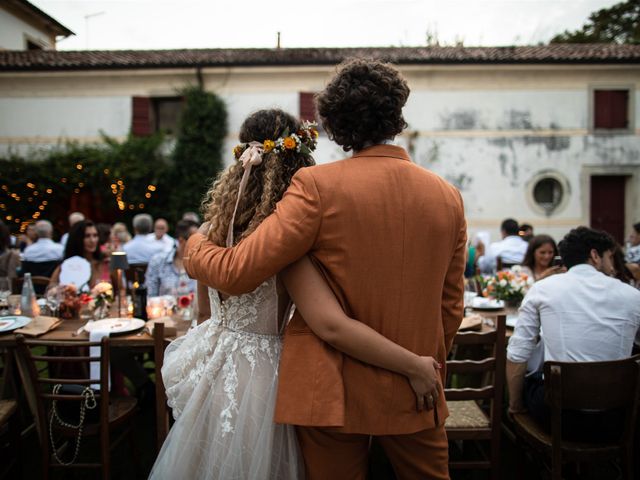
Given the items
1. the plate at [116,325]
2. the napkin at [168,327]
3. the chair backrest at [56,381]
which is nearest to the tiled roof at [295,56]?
the napkin at [168,327]

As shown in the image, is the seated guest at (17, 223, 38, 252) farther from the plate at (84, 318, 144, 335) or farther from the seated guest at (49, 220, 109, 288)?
the plate at (84, 318, 144, 335)

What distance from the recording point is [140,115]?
13.7 metres

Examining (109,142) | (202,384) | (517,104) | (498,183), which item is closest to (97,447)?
(202,384)

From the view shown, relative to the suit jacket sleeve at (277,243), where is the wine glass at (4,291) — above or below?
below

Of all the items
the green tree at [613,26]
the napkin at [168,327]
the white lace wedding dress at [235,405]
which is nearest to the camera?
the white lace wedding dress at [235,405]

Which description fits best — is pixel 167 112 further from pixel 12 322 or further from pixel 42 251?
pixel 12 322

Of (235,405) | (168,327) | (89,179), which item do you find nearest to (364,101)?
(235,405)

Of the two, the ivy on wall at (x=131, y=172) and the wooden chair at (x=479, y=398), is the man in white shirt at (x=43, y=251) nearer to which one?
the ivy on wall at (x=131, y=172)

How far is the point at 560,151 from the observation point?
1373 centimetres

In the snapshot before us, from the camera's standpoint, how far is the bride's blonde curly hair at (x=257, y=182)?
5.22 feet

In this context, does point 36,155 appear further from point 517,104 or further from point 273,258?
point 273,258

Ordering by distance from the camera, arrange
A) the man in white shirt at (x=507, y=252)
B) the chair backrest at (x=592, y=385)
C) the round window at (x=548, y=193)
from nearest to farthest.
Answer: the chair backrest at (x=592, y=385) < the man in white shirt at (x=507, y=252) < the round window at (x=548, y=193)

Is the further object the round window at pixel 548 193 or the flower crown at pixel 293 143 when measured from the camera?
the round window at pixel 548 193

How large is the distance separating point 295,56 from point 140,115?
495cm
